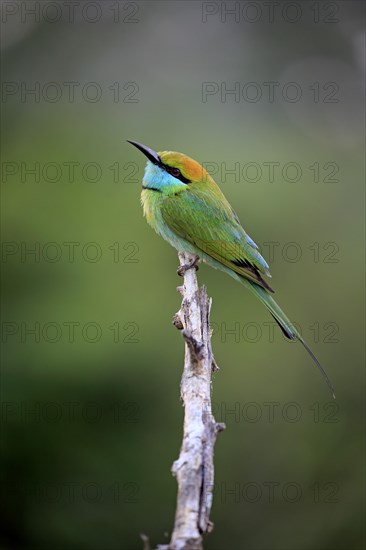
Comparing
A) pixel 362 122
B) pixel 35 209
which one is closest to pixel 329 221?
pixel 362 122

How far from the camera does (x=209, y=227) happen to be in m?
4.05

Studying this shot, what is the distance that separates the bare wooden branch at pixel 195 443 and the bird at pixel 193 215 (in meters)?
1.06

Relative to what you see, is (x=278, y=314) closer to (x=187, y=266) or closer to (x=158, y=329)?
(x=187, y=266)

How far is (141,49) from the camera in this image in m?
8.09

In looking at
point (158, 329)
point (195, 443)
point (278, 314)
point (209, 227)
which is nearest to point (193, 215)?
point (209, 227)

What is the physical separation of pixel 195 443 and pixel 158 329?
3.39 meters

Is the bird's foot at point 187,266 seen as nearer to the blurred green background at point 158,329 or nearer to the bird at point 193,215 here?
the bird at point 193,215

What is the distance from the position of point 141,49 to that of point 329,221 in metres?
3.15

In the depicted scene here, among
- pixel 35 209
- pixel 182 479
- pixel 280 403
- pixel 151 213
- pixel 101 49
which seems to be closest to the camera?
pixel 182 479

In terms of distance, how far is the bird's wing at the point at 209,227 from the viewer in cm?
399

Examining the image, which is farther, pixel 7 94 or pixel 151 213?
pixel 7 94

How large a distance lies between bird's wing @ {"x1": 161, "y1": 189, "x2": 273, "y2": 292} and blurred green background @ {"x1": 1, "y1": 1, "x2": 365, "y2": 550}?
4.76 feet

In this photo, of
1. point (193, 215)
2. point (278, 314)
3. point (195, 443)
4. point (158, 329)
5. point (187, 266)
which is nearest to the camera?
point (195, 443)

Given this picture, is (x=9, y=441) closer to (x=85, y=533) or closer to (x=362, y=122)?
(x=85, y=533)
